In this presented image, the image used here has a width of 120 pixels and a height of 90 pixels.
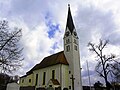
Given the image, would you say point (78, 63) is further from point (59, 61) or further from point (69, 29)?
point (69, 29)

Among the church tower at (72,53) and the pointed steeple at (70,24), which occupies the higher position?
the pointed steeple at (70,24)

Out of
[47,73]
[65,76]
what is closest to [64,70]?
[65,76]

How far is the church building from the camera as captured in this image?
36353 millimetres

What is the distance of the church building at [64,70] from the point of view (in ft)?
119

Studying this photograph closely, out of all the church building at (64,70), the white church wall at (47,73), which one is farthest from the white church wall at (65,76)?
the white church wall at (47,73)

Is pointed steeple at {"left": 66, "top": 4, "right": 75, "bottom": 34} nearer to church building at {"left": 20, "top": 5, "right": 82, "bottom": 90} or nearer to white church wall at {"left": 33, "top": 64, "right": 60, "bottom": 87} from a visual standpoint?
church building at {"left": 20, "top": 5, "right": 82, "bottom": 90}

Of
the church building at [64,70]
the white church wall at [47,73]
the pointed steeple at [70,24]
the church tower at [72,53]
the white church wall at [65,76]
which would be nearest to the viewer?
the white church wall at [65,76]

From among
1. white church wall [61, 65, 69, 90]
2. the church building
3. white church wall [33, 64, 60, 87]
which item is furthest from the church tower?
white church wall [33, 64, 60, 87]

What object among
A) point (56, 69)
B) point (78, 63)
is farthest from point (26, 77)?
point (78, 63)

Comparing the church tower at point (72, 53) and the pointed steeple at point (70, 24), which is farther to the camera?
the pointed steeple at point (70, 24)

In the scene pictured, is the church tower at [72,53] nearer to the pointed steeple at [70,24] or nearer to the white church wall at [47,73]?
the pointed steeple at [70,24]

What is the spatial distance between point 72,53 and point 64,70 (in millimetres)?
5052

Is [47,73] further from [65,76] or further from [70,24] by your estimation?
[70,24]

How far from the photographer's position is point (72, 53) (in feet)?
130
